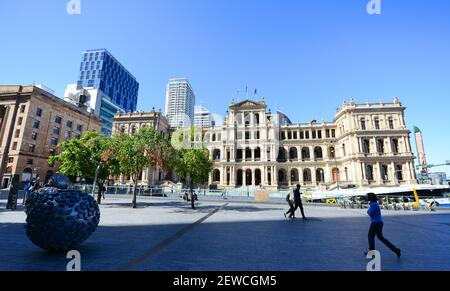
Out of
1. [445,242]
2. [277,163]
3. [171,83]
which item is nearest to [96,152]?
[445,242]

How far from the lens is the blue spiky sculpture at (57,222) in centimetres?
501

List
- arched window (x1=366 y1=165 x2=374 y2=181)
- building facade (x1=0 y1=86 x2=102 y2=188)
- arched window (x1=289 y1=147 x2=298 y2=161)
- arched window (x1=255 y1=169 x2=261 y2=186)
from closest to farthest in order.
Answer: building facade (x1=0 y1=86 x2=102 y2=188), arched window (x1=366 y1=165 x2=374 y2=181), arched window (x1=255 y1=169 x2=261 y2=186), arched window (x1=289 y1=147 x2=298 y2=161)

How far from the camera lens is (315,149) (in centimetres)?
5531

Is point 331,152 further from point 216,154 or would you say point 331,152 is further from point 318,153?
point 216,154

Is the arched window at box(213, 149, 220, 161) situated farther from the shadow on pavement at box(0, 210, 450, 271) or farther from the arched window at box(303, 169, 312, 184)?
the shadow on pavement at box(0, 210, 450, 271)

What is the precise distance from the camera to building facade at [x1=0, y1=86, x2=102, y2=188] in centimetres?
4344

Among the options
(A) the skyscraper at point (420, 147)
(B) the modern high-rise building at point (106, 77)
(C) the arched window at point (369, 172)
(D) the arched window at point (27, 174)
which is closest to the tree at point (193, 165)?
(C) the arched window at point (369, 172)

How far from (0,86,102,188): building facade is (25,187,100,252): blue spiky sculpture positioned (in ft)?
167

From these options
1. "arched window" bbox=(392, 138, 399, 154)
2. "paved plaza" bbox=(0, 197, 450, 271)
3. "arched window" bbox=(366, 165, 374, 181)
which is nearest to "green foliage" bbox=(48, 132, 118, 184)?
"paved plaza" bbox=(0, 197, 450, 271)

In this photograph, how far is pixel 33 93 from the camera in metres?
46.4

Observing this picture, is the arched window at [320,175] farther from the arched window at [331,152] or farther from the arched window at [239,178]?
the arched window at [239,178]

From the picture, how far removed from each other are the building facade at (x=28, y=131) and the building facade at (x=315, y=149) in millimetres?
35585

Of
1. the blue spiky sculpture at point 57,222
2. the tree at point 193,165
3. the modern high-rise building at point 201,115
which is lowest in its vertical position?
the blue spiky sculpture at point 57,222

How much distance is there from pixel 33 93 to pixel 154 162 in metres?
46.8
